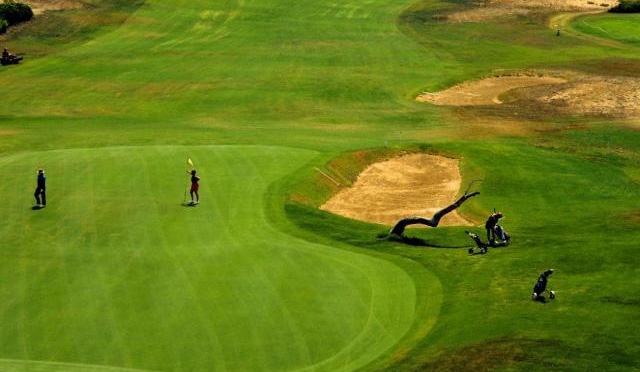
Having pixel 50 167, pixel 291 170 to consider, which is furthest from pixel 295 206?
pixel 50 167

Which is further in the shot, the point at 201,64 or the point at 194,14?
the point at 194,14

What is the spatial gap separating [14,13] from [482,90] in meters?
53.5

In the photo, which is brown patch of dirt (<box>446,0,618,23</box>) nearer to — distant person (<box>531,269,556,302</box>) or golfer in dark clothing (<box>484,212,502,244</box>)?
golfer in dark clothing (<box>484,212,502,244</box>)

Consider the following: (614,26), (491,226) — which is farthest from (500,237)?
(614,26)

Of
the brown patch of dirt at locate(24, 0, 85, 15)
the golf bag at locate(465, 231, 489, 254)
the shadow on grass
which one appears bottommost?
the shadow on grass

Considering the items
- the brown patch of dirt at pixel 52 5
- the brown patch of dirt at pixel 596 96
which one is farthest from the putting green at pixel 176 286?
the brown patch of dirt at pixel 52 5

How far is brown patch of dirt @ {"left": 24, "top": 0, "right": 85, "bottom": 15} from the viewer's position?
109m

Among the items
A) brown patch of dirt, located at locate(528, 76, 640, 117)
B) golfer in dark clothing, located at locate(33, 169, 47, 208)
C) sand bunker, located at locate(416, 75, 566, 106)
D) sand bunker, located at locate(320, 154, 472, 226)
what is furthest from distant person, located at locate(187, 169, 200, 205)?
brown patch of dirt, located at locate(528, 76, 640, 117)

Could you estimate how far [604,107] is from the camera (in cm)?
7400

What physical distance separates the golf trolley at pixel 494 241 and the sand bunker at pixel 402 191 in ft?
20.2

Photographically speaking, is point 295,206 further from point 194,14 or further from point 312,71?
point 194,14

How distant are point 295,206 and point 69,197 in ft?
33.5

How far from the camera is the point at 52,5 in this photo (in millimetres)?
110500

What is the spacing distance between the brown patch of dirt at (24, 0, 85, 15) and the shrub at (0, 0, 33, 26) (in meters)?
3.52
